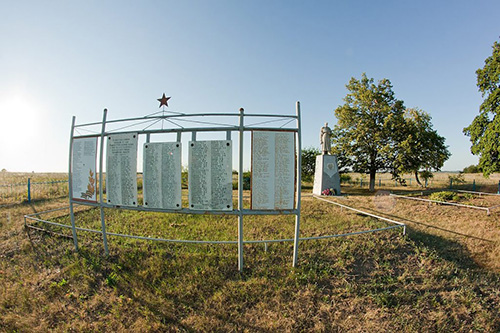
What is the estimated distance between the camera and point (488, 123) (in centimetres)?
1271

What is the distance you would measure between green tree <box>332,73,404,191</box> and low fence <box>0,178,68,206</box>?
62.4 ft

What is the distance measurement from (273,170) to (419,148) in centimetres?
1659

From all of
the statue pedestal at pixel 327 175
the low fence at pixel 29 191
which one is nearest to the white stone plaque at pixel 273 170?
the statue pedestal at pixel 327 175

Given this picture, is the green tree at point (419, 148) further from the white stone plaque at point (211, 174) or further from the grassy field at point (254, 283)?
the white stone plaque at point (211, 174)

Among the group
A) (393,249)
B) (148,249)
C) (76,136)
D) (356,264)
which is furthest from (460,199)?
(76,136)

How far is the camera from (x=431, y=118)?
16.5 meters

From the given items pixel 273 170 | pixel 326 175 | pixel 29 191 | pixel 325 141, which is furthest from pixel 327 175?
pixel 29 191

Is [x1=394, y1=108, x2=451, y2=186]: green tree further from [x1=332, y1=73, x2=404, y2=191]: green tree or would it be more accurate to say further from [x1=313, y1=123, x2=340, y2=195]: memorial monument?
[x1=313, y1=123, x2=340, y2=195]: memorial monument

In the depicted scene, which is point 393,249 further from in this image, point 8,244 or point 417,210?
point 8,244

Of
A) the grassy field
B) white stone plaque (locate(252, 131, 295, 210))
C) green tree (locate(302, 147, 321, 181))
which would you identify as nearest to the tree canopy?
green tree (locate(302, 147, 321, 181))

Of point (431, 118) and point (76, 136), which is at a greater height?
point (431, 118)

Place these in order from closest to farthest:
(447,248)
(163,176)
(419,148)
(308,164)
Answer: (163,176) < (447,248) < (419,148) < (308,164)

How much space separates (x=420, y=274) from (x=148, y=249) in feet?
17.2

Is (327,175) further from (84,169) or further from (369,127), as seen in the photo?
(84,169)
